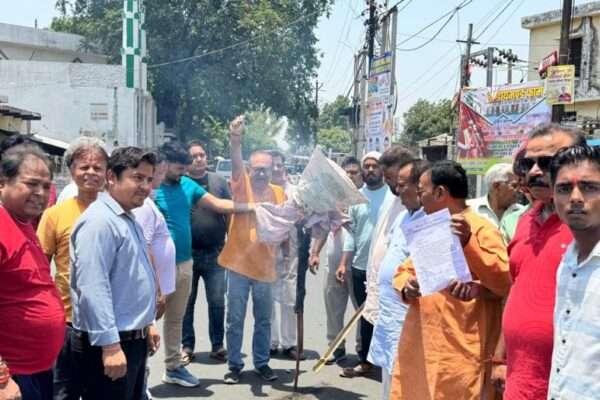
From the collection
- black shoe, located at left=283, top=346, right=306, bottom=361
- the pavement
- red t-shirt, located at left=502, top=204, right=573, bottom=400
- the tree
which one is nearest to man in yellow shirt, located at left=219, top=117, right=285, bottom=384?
the pavement

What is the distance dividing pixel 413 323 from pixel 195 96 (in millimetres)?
26353

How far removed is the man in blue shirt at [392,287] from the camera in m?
3.32

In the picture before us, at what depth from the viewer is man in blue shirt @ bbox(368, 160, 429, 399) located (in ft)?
10.9

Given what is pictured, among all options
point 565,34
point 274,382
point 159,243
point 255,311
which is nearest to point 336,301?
point 255,311

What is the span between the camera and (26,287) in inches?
91.7

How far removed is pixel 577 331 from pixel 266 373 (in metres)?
3.43

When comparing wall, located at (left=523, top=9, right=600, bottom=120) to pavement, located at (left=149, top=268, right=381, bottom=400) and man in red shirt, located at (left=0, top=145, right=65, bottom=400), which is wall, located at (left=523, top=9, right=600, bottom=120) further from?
man in red shirt, located at (left=0, top=145, right=65, bottom=400)

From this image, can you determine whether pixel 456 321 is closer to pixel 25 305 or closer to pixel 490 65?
pixel 25 305

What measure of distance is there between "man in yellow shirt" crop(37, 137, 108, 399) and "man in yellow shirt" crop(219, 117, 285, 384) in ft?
4.97

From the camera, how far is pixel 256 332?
16.0 feet

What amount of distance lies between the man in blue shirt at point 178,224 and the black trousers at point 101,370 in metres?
1.75

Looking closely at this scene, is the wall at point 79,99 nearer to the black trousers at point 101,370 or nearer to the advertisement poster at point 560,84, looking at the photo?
the advertisement poster at point 560,84

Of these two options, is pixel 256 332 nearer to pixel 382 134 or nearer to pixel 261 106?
pixel 382 134

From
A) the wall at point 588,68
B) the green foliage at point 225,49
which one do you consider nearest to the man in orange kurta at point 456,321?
the wall at point 588,68
